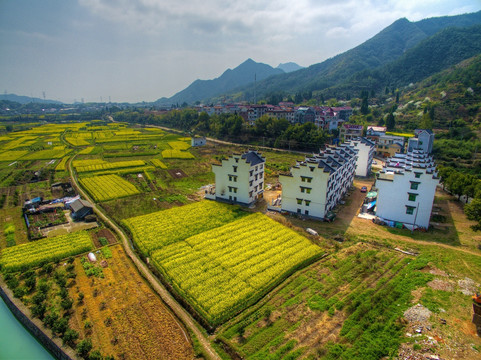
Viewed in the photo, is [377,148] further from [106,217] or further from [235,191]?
[106,217]

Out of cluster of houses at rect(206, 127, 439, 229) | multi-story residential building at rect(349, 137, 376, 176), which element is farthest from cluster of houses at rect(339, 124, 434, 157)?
cluster of houses at rect(206, 127, 439, 229)

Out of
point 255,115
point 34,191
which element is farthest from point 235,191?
point 255,115

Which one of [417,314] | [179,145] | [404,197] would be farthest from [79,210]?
[179,145]

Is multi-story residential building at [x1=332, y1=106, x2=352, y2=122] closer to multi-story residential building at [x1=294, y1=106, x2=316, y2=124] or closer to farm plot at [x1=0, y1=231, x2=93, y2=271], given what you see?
multi-story residential building at [x1=294, y1=106, x2=316, y2=124]

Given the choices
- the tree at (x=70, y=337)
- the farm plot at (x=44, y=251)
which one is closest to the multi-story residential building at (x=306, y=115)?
the farm plot at (x=44, y=251)

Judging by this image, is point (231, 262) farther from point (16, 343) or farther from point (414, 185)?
point (414, 185)

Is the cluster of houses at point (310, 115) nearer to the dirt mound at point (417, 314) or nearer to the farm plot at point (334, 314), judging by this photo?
the farm plot at point (334, 314)

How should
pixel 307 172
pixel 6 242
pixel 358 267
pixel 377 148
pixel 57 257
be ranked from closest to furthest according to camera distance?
pixel 358 267 → pixel 57 257 → pixel 6 242 → pixel 307 172 → pixel 377 148
